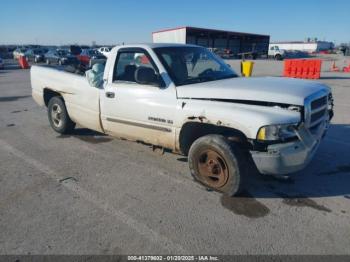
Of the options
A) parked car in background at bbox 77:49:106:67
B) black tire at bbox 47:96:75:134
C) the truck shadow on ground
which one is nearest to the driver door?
the truck shadow on ground

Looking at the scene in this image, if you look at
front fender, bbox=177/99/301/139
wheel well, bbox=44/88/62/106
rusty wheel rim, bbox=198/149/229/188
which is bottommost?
rusty wheel rim, bbox=198/149/229/188

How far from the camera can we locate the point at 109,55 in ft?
16.7

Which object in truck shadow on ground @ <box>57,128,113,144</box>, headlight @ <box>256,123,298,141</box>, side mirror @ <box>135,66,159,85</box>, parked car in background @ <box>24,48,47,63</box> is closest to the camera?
headlight @ <box>256,123,298,141</box>

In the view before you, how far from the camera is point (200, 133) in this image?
4.14 metres

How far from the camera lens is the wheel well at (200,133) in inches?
146

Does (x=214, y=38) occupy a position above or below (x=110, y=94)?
above

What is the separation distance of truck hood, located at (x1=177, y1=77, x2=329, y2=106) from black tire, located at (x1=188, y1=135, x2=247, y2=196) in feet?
1.76

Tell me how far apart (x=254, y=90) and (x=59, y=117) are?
4418 millimetres

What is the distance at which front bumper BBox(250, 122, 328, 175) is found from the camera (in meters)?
3.34

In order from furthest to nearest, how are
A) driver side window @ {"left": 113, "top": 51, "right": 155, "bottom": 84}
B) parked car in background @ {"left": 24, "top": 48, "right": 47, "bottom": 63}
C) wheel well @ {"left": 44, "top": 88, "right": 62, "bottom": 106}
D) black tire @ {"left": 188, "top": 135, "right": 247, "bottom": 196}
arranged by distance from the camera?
parked car in background @ {"left": 24, "top": 48, "right": 47, "bottom": 63}
wheel well @ {"left": 44, "top": 88, "right": 62, "bottom": 106}
driver side window @ {"left": 113, "top": 51, "right": 155, "bottom": 84}
black tire @ {"left": 188, "top": 135, "right": 247, "bottom": 196}

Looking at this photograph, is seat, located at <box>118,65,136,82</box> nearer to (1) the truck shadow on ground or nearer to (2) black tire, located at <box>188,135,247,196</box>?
(2) black tire, located at <box>188,135,247,196</box>

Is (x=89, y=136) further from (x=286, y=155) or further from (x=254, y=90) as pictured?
(x=286, y=155)

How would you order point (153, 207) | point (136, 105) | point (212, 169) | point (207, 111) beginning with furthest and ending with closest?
point (136, 105)
point (212, 169)
point (207, 111)
point (153, 207)

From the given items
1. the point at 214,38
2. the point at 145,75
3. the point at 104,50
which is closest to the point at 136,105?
the point at 145,75
